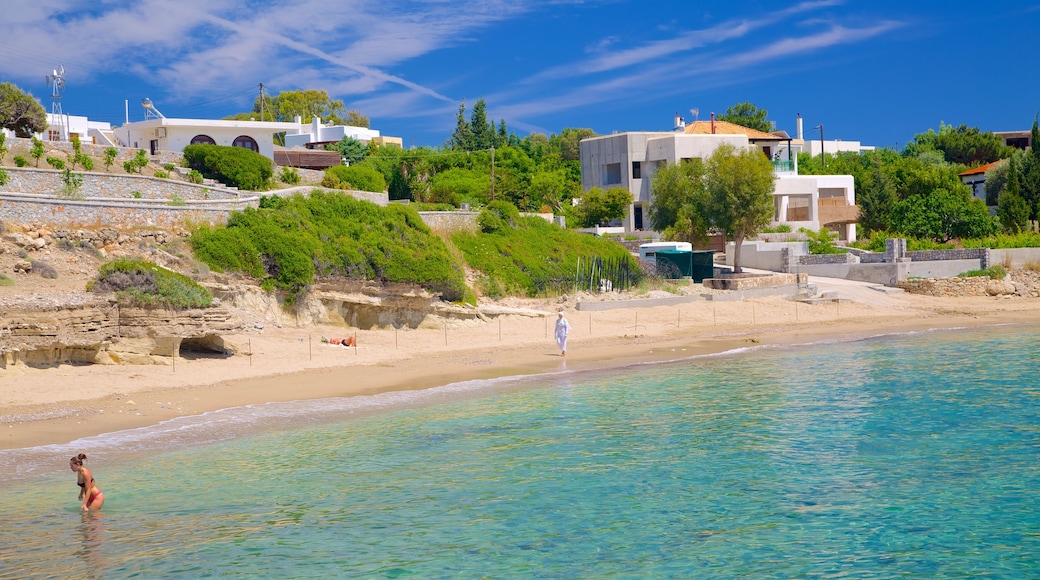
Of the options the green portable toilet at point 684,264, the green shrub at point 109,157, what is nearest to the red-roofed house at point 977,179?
the green portable toilet at point 684,264

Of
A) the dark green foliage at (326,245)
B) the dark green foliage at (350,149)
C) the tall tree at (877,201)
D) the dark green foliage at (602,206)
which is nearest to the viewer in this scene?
the dark green foliage at (326,245)

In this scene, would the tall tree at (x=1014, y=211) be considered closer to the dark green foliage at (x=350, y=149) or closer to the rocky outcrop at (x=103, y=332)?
the dark green foliage at (x=350, y=149)

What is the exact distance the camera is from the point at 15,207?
24.9 m

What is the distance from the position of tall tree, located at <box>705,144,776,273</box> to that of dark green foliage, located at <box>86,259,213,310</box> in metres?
24.1

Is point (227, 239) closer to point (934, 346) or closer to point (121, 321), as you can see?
point (121, 321)

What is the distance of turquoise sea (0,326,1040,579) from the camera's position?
10648 millimetres

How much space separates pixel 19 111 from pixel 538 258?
24.8 metres

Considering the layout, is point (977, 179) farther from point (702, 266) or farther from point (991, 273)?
point (702, 266)

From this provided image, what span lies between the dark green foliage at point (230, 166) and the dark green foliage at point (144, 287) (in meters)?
15.5

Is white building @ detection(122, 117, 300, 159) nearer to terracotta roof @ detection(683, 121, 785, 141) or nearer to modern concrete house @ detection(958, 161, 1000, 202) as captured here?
terracotta roof @ detection(683, 121, 785, 141)

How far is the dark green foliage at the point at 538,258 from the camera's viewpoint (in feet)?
112

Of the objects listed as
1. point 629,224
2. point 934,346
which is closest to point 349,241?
point 934,346

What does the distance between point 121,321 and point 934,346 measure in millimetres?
23226

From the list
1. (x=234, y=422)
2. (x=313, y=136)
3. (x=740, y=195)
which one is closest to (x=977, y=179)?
(x=740, y=195)
